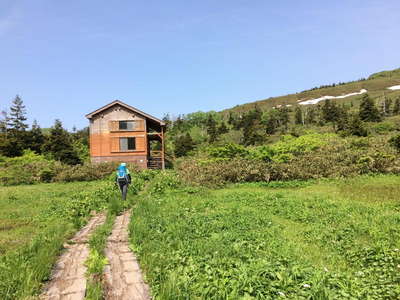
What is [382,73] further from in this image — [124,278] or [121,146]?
[124,278]

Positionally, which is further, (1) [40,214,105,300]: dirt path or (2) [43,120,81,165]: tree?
(2) [43,120,81,165]: tree

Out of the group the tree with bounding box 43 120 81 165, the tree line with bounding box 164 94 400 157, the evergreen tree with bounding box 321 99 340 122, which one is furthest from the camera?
the evergreen tree with bounding box 321 99 340 122

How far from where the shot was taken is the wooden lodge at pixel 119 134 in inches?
1114

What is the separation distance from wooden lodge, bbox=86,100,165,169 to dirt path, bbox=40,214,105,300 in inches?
880

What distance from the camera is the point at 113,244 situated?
246 inches

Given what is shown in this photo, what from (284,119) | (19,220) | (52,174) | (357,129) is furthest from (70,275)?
(284,119)

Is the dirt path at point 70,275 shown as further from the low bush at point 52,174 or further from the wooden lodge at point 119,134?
the wooden lodge at point 119,134

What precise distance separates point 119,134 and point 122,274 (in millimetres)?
25386

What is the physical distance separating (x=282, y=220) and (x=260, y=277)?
5.10 meters

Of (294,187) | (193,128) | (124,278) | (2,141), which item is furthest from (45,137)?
(124,278)

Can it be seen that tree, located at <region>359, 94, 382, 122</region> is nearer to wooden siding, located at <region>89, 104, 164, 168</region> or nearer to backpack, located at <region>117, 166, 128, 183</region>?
wooden siding, located at <region>89, 104, 164, 168</region>

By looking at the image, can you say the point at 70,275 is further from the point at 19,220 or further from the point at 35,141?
the point at 35,141

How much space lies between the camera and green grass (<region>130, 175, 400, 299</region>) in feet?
12.1

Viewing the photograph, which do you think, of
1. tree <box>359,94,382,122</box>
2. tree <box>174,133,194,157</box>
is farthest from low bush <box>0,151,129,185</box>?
tree <box>359,94,382,122</box>
